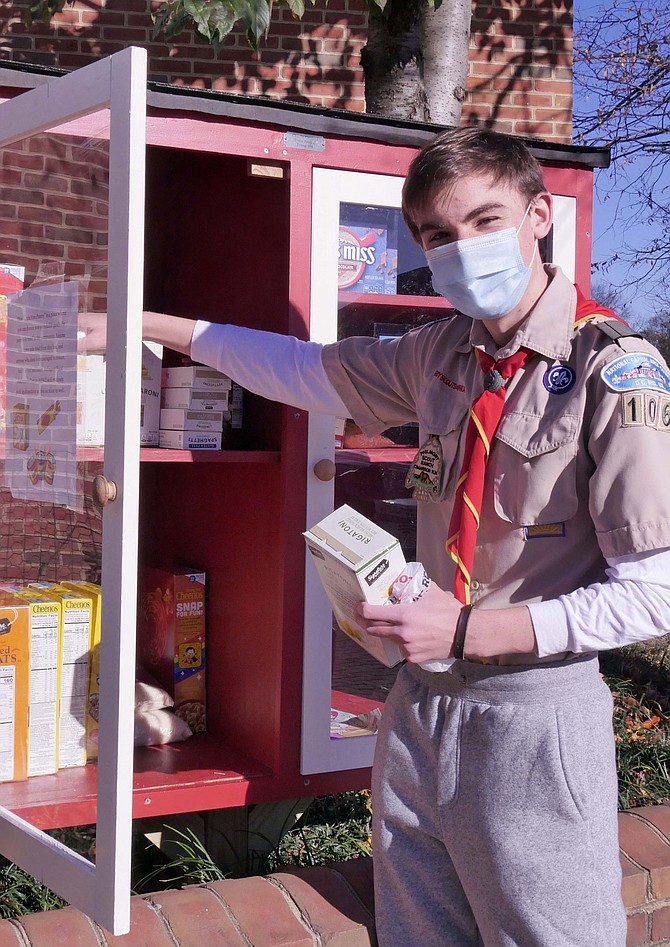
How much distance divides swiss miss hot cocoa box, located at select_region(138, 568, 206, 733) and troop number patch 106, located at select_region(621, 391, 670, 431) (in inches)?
66.5

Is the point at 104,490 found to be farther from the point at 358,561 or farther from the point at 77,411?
the point at 358,561

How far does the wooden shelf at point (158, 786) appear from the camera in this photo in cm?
241

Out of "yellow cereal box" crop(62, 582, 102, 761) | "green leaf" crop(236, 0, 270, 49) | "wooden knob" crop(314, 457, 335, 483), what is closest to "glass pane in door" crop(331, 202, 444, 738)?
"wooden knob" crop(314, 457, 335, 483)

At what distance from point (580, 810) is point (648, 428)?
2.27 ft

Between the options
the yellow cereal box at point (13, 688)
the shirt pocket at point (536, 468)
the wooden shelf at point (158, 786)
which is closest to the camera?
the shirt pocket at point (536, 468)

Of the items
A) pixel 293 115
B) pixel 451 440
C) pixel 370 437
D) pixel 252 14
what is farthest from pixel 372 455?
pixel 252 14

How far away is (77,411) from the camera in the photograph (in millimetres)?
2281

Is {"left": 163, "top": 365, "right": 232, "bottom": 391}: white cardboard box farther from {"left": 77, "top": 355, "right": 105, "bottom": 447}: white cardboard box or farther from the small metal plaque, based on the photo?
the small metal plaque

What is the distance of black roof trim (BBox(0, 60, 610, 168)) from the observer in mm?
2420

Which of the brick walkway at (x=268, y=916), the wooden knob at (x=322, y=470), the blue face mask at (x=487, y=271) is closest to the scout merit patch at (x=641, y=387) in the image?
the blue face mask at (x=487, y=271)

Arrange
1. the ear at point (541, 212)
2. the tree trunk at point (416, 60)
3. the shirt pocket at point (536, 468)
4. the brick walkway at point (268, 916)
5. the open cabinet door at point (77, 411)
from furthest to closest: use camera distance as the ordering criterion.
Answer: the tree trunk at point (416, 60), the brick walkway at point (268, 916), the open cabinet door at point (77, 411), the ear at point (541, 212), the shirt pocket at point (536, 468)

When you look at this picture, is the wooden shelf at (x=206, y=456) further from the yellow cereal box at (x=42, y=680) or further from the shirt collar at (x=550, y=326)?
the shirt collar at (x=550, y=326)

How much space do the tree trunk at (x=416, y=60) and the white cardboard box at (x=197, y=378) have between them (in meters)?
2.07

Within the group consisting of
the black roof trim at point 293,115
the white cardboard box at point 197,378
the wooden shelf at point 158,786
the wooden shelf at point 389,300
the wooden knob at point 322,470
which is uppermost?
the black roof trim at point 293,115
